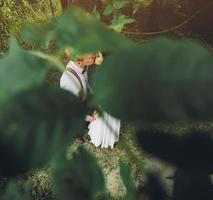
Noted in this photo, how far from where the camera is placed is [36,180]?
363cm

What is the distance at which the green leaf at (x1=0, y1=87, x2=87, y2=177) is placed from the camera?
0.34 meters

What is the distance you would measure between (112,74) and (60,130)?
63 millimetres

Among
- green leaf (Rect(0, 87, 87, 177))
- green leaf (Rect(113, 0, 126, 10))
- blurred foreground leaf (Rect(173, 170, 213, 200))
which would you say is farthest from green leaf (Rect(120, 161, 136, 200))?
green leaf (Rect(113, 0, 126, 10))

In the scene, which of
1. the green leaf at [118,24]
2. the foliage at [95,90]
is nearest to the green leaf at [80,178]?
the foliage at [95,90]

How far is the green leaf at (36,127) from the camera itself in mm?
344

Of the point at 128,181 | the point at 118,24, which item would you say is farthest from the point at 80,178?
the point at 118,24

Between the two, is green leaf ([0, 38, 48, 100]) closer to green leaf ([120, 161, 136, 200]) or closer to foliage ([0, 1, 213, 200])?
foliage ([0, 1, 213, 200])

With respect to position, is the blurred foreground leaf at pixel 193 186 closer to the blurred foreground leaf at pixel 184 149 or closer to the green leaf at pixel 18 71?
the blurred foreground leaf at pixel 184 149

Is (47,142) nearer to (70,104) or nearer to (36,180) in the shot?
(70,104)

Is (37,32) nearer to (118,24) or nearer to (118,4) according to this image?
(118,24)

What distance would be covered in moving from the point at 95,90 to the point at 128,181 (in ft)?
0.60

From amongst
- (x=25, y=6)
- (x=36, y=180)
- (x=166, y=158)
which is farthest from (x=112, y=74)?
(x=25, y=6)

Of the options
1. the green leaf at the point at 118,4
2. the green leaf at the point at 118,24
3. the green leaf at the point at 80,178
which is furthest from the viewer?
the green leaf at the point at 118,4

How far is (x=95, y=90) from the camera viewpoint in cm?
35
